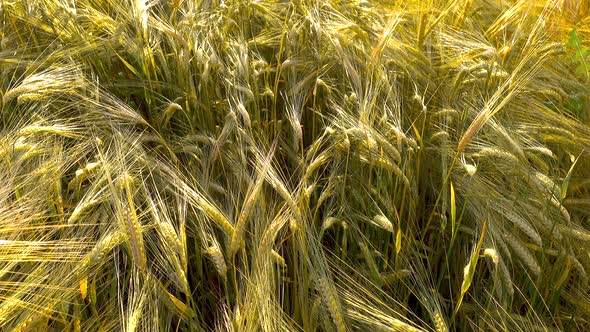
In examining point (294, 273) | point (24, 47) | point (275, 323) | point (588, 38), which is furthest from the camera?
point (588, 38)

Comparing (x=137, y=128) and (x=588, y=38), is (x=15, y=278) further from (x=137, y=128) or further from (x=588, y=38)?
(x=588, y=38)

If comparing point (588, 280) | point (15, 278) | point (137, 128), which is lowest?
point (588, 280)

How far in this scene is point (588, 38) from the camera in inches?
79.7

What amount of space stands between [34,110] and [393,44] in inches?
29.6

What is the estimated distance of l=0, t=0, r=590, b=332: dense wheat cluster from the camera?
3.87 feet

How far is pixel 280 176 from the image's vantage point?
137 centimetres

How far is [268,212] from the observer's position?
1307 mm

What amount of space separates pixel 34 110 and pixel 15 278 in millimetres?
383

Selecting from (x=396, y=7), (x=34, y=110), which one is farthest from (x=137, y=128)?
(x=396, y=7)

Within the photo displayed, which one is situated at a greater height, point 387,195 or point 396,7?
point 396,7

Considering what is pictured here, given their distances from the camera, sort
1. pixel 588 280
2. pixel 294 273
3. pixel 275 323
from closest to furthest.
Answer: pixel 275 323, pixel 294 273, pixel 588 280

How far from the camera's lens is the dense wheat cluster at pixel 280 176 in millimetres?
1180

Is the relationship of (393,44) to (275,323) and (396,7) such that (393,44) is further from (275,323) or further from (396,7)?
(275,323)

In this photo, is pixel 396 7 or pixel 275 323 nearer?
pixel 275 323
